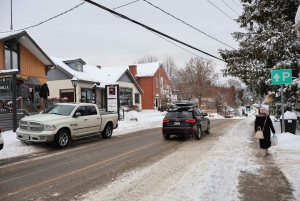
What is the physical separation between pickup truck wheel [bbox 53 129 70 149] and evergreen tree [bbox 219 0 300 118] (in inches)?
411

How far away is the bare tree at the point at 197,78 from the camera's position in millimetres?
45938

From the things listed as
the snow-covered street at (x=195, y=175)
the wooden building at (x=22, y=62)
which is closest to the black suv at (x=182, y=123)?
the snow-covered street at (x=195, y=175)

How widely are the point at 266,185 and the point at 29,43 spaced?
1822 centimetres

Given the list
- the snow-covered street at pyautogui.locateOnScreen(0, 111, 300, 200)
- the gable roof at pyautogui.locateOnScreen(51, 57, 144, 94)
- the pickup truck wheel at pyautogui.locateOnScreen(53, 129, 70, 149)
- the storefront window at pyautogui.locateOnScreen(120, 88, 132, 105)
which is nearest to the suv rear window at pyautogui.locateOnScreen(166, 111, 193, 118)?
the snow-covered street at pyautogui.locateOnScreen(0, 111, 300, 200)

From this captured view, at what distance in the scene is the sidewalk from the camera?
4766mm

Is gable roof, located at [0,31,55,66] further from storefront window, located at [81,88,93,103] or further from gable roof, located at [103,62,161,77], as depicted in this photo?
gable roof, located at [103,62,161,77]

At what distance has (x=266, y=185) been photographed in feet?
17.9

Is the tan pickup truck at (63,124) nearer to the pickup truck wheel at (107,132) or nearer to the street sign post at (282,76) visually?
the pickup truck wheel at (107,132)

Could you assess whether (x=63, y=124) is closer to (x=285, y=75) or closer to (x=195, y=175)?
(x=195, y=175)

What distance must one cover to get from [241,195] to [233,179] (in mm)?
942

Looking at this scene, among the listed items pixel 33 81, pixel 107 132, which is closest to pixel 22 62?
pixel 33 81

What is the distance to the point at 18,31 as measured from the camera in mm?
17359

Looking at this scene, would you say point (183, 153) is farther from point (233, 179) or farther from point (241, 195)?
point (241, 195)

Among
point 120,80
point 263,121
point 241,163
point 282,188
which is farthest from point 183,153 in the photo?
point 120,80
